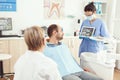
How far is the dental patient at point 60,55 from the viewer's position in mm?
2472

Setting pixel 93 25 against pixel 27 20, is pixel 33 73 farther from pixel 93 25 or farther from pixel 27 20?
pixel 27 20

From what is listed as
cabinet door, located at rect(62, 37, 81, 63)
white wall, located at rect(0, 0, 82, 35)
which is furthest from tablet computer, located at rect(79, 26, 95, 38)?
white wall, located at rect(0, 0, 82, 35)

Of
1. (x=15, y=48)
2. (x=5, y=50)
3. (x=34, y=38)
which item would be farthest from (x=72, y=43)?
(x=34, y=38)

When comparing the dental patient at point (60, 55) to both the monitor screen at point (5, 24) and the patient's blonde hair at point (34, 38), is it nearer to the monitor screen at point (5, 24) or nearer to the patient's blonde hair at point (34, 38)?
the patient's blonde hair at point (34, 38)

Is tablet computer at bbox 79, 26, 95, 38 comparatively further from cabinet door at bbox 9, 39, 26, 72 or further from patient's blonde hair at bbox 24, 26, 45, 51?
patient's blonde hair at bbox 24, 26, 45, 51

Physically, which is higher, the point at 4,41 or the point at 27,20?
the point at 27,20

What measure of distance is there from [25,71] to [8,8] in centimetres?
286

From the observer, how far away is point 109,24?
469 centimetres

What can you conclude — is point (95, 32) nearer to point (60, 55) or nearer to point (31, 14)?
point (60, 55)

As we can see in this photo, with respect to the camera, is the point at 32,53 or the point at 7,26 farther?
the point at 7,26

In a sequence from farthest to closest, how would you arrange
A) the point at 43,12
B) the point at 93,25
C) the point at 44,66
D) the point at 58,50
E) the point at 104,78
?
1. the point at 43,12
2. the point at 93,25
3. the point at 58,50
4. the point at 104,78
5. the point at 44,66

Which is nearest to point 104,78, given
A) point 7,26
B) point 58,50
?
point 58,50

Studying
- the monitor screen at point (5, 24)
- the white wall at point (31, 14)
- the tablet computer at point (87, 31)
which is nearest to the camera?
the tablet computer at point (87, 31)

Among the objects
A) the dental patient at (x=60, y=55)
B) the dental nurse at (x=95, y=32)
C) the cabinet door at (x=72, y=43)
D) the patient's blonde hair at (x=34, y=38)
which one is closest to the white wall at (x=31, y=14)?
the cabinet door at (x=72, y=43)
